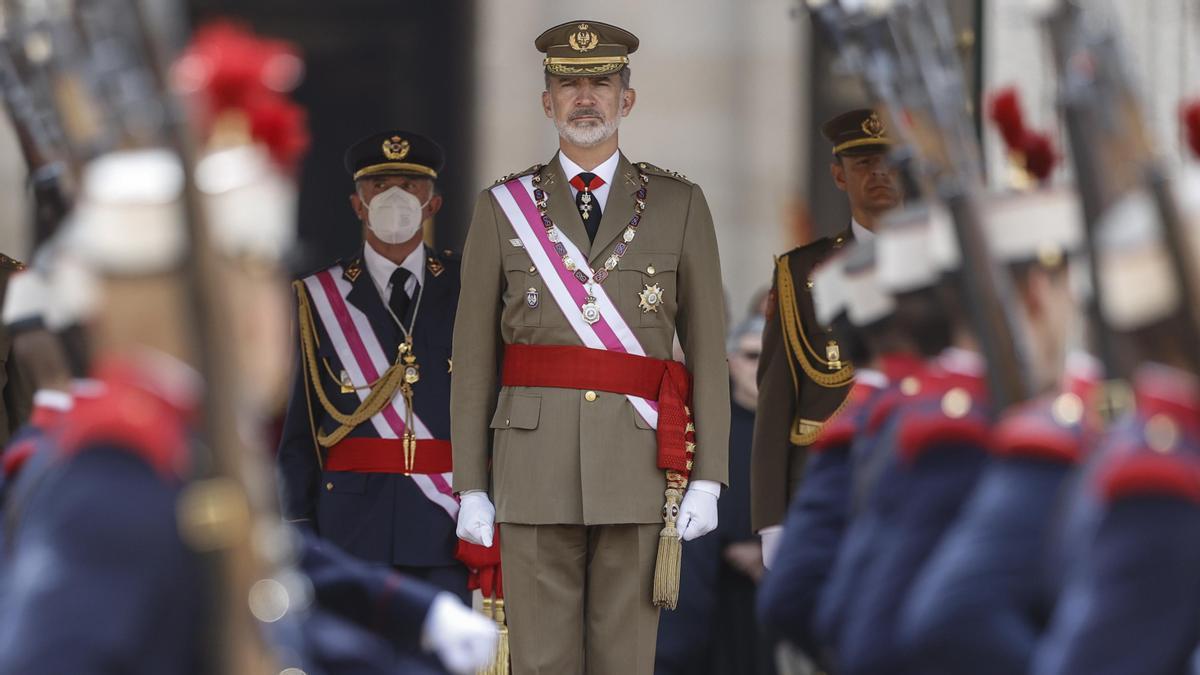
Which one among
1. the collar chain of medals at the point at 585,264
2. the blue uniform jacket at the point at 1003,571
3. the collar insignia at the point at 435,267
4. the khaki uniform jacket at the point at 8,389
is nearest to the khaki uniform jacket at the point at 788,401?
the collar chain of medals at the point at 585,264

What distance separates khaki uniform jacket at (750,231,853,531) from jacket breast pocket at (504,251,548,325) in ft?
2.23

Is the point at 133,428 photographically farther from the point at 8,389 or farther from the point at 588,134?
the point at 588,134

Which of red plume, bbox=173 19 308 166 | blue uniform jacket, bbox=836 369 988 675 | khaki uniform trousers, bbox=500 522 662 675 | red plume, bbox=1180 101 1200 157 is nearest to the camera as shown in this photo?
red plume, bbox=173 19 308 166

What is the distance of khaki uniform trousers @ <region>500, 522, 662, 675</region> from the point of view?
19.4ft

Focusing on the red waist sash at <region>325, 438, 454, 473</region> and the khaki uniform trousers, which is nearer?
the khaki uniform trousers

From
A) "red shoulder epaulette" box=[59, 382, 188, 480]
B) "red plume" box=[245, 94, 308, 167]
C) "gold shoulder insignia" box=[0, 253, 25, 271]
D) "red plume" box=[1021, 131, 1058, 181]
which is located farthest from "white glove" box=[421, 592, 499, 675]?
"gold shoulder insignia" box=[0, 253, 25, 271]

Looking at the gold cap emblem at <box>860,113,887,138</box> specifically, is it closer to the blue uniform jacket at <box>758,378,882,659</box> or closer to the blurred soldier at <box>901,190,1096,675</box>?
the blue uniform jacket at <box>758,378,882,659</box>

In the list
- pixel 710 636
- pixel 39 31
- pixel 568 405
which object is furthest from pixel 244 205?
pixel 710 636

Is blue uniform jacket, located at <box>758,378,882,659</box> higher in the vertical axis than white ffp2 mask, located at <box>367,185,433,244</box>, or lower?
lower

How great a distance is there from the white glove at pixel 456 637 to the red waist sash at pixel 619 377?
1754mm

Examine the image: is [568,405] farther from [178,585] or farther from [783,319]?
[178,585]

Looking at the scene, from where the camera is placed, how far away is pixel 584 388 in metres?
5.98

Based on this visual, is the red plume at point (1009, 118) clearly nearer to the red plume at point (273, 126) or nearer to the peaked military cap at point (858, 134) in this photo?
the red plume at point (273, 126)

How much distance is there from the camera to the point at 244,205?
3449 mm
